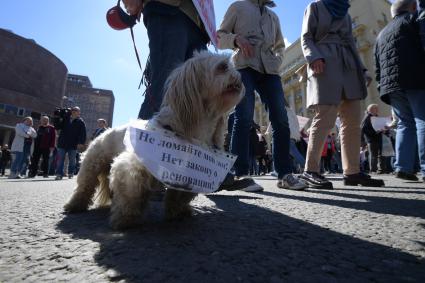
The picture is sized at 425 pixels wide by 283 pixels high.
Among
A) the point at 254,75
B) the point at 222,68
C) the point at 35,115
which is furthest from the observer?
the point at 35,115

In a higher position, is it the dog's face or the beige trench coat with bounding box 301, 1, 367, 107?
the beige trench coat with bounding box 301, 1, 367, 107

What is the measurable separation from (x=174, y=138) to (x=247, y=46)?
96.9 inches

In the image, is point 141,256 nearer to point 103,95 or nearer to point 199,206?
point 199,206

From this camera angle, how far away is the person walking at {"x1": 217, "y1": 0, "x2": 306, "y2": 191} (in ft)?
12.7

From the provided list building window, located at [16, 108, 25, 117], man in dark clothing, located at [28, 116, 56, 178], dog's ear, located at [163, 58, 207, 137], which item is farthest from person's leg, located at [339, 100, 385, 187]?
A: building window, located at [16, 108, 25, 117]

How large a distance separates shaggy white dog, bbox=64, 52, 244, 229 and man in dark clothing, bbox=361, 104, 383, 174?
8.47m

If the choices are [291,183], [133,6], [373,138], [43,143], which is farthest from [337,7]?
[43,143]

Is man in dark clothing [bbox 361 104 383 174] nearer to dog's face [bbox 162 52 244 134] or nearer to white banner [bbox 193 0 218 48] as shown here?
white banner [bbox 193 0 218 48]

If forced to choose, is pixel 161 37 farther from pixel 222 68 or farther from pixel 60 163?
pixel 60 163

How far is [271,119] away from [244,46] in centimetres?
104

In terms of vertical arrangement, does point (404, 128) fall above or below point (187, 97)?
above

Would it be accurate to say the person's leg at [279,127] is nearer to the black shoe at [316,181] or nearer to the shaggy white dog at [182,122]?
the black shoe at [316,181]

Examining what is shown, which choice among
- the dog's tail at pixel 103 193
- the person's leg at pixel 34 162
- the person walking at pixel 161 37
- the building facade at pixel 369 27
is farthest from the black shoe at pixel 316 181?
the building facade at pixel 369 27

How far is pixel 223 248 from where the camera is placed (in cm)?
130
